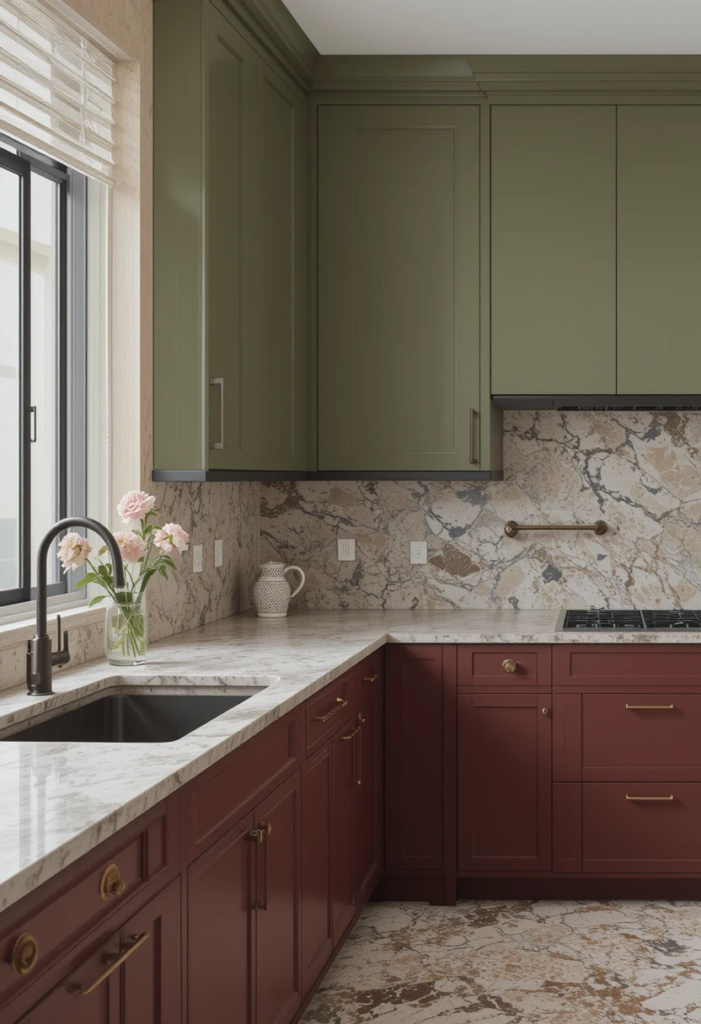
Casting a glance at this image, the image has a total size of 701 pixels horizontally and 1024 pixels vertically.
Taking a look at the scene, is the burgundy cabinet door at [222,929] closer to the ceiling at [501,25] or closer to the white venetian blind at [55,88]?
the white venetian blind at [55,88]

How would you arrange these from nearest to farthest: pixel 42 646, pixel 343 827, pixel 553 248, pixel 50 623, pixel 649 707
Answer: pixel 42 646 → pixel 50 623 → pixel 343 827 → pixel 649 707 → pixel 553 248

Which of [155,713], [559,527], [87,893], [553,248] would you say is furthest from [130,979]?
[553,248]

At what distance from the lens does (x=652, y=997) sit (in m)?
2.86

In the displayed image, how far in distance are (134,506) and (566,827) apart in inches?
70.4

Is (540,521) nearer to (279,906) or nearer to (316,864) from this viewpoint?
(316,864)

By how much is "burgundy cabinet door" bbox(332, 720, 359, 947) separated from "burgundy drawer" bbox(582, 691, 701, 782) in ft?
2.76

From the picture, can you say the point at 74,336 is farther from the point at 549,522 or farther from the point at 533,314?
the point at 549,522

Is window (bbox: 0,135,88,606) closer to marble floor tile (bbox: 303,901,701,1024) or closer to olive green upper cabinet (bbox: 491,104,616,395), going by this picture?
marble floor tile (bbox: 303,901,701,1024)

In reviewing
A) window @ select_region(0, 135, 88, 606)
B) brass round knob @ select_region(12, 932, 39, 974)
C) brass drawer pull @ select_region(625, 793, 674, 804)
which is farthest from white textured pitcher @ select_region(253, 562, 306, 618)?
brass round knob @ select_region(12, 932, 39, 974)

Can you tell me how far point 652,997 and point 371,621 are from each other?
1.48m

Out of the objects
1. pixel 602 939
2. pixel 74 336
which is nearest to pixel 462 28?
pixel 74 336

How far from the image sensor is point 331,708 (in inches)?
112

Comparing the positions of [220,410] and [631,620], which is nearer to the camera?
[220,410]

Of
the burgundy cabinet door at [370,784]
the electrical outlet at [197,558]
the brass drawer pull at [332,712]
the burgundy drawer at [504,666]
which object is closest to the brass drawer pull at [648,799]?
the burgundy drawer at [504,666]
